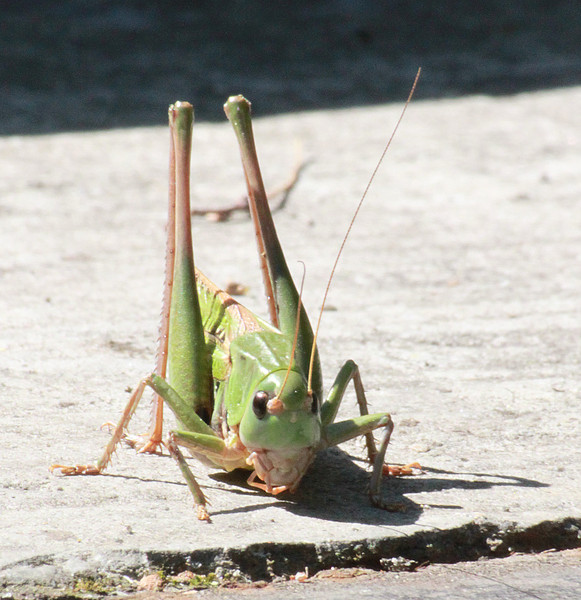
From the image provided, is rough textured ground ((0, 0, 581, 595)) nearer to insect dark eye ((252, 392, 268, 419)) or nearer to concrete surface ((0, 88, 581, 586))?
concrete surface ((0, 88, 581, 586))

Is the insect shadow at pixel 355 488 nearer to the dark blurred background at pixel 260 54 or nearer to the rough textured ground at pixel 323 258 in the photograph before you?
the rough textured ground at pixel 323 258

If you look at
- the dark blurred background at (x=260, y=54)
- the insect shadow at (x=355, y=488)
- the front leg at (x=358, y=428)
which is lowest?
the insect shadow at (x=355, y=488)

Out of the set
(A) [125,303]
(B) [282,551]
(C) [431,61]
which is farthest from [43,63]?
(B) [282,551]

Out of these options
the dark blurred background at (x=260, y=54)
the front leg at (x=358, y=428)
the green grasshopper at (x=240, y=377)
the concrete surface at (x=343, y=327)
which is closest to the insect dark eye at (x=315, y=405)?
the green grasshopper at (x=240, y=377)

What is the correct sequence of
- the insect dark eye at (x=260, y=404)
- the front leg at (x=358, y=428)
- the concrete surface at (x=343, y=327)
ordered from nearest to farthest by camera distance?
the insect dark eye at (x=260, y=404) < the concrete surface at (x=343, y=327) < the front leg at (x=358, y=428)

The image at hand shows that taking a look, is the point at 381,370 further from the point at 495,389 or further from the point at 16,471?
the point at 16,471

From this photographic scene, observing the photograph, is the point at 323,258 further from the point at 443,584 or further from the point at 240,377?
the point at 443,584

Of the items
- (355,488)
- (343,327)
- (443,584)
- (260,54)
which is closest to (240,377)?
(355,488)

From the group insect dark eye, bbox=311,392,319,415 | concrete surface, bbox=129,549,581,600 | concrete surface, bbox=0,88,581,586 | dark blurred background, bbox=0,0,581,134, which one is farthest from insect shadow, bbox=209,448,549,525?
dark blurred background, bbox=0,0,581,134
